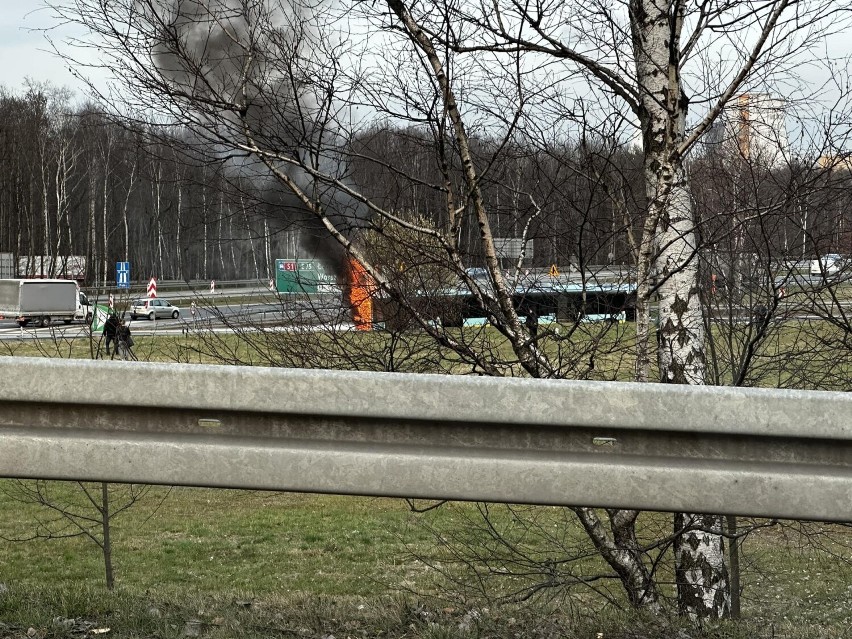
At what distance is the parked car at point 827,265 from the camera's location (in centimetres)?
693

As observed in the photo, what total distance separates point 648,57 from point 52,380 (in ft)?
12.7

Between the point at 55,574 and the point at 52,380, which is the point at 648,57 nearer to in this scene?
the point at 52,380

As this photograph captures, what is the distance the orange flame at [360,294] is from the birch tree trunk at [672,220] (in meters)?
1.76

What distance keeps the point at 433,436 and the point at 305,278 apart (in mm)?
4264

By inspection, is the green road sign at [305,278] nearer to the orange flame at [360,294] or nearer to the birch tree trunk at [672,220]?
the orange flame at [360,294]

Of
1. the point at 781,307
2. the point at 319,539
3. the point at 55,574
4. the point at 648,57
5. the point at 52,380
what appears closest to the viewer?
the point at 52,380

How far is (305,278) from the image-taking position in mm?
6883

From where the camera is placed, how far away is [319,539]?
1310cm

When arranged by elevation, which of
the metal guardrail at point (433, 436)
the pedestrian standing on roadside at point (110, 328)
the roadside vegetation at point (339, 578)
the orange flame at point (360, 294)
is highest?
the orange flame at point (360, 294)

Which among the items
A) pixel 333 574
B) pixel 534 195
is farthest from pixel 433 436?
pixel 333 574

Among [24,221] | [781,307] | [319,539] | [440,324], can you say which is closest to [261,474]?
[440,324]

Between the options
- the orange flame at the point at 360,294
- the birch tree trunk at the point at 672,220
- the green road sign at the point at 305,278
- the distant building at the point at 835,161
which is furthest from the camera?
the green road sign at the point at 305,278

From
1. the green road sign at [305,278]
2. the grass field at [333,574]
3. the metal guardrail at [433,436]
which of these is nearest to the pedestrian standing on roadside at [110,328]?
the grass field at [333,574]

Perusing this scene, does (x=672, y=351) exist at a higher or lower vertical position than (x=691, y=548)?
higher
